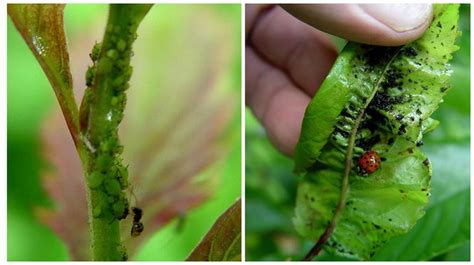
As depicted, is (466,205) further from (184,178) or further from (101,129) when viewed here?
(101,129)

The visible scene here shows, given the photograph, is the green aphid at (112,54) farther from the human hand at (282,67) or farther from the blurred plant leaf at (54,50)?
the human hand at (282,67)

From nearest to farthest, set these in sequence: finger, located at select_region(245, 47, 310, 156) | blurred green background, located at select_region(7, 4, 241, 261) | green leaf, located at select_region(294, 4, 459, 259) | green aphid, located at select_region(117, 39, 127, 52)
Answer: green aphid, located at select_region(117, 39, 127, 52), green leaf, located at select_region(294, 4, 459, 259), blurred green background, located at select_region(7, 4, 241, 261), finger, located at select_region(245, 47, 310, 156)

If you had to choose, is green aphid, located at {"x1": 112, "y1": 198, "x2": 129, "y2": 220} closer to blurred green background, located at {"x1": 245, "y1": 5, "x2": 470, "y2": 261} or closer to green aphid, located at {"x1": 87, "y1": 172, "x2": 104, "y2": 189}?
green aphid, located at {"x1": 87, "y1": 172, "x2": 104, "y2": 189}

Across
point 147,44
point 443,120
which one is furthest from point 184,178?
point 443,120

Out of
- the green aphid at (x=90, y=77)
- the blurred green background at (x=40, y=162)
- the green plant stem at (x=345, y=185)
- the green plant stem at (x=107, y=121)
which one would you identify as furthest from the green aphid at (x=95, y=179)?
the green plant stem at (x=345, y=185)

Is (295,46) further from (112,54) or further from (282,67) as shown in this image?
(112,54)

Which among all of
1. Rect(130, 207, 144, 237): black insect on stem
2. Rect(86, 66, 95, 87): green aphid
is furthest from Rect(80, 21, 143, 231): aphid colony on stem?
Rect(130, 207, 144, 237): black insect on stem

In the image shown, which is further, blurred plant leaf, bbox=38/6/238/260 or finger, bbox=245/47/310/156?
finger, bbox=245/47/310/156
